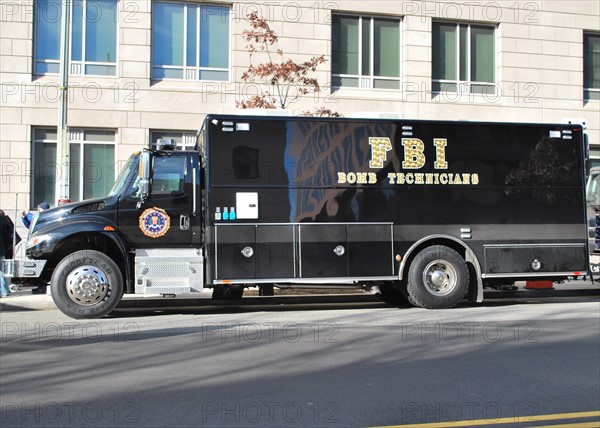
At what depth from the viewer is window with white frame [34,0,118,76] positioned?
60.0ft

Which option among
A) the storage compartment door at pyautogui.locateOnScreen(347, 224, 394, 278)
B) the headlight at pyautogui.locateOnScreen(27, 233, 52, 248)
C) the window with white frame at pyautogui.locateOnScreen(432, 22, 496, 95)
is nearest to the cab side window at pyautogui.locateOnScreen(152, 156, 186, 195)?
the headlight at pyautogui.locateOnScreen(27, 233, 52, 248)

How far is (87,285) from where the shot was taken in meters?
10.1

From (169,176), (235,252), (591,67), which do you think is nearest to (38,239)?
(169,176)

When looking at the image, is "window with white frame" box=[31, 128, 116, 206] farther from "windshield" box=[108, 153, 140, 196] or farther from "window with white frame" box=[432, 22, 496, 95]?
"window with white frame" box=[432, 22, 496, 95]

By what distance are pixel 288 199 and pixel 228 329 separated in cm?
260

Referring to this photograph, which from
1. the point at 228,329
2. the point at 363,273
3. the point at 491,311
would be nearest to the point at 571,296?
the point at 491,311

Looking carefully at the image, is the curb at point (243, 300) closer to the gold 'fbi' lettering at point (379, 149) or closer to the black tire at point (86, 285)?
the black tire at point (86, 285)

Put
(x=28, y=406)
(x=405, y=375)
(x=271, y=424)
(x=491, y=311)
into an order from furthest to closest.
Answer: (x=491, y=311) → (x=405, y=375) → (x=28, y=406) → (x=271, y=424)

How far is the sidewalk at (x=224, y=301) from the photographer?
1191 cm

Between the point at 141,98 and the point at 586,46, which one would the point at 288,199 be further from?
the point at 586,46

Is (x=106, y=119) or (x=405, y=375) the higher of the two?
(x=106, y=119)

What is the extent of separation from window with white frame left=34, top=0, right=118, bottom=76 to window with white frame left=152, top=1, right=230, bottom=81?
128 centimetres

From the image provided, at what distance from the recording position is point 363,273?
35.7ft

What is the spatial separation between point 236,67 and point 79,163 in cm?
549
